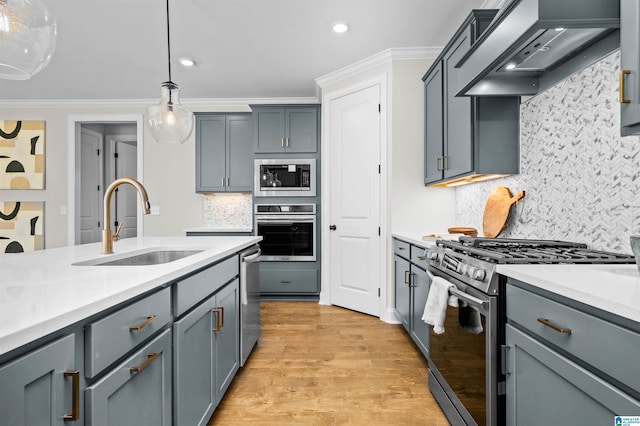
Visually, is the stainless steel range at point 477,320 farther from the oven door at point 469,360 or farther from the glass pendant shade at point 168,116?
the glass pendant shade at point 168,116

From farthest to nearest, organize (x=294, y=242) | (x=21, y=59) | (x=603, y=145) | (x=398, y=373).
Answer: (x=294, y=242) → (x=398, y=373) → (x=603, y=145) → (x=21, y=59)

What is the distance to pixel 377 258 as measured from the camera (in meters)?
3.56

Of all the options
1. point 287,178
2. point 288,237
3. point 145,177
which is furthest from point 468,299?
point 145,177

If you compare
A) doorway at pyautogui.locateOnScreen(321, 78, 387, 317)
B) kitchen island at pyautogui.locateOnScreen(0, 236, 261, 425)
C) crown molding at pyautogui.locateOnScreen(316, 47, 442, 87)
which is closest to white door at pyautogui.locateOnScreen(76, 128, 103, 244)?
doorway at pyautogui.locateOnScreen(321, 78, 387, 317)

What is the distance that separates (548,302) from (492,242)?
0.89 m

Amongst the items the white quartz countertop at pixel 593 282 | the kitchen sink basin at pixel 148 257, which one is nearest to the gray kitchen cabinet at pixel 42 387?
the kitchen sink basin at pixel 148 257

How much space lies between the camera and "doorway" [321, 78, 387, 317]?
3.55 m

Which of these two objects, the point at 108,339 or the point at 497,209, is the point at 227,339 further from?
the point at 497,209

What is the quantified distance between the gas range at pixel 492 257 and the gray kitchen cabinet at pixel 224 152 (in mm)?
3328

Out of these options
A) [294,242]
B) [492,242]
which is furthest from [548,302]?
[294,242]

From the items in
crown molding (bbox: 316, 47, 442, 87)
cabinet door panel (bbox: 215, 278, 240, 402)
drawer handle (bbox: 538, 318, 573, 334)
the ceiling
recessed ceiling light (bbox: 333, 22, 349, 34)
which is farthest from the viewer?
crown molding (bbox: 316, 47, 442, 87)

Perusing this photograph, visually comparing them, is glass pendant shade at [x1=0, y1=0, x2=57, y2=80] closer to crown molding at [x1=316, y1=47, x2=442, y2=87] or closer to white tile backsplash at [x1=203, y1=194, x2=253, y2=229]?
crown molding at [x1=316, y1=47, x2=442, y2=87]

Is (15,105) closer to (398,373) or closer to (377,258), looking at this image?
(377,258)

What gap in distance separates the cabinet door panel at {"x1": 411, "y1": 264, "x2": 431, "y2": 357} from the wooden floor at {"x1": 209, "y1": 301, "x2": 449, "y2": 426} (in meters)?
0.18
